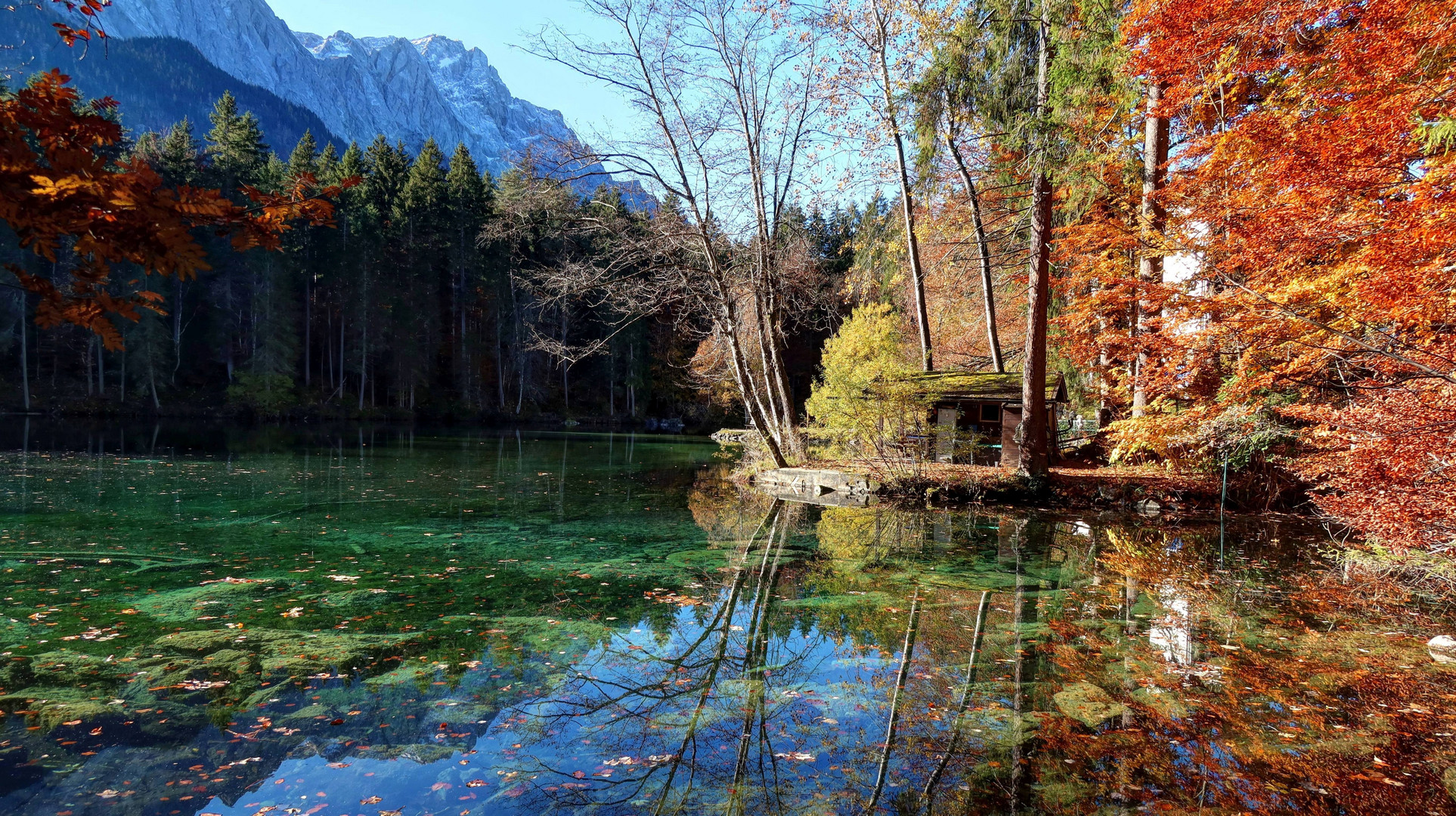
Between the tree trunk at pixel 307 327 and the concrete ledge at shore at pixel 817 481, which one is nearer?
the concrete ledge at shore at pixel 817 481

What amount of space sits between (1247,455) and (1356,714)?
932 cm

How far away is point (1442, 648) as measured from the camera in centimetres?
530

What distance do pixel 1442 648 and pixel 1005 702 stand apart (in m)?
3.57

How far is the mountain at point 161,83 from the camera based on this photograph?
97.3 meters

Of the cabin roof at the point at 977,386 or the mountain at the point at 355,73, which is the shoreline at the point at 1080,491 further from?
the mountain at the point at 355,73

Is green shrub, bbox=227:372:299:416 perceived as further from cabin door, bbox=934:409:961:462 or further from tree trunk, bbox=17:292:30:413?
cabin door, bbox=934:409:961:462

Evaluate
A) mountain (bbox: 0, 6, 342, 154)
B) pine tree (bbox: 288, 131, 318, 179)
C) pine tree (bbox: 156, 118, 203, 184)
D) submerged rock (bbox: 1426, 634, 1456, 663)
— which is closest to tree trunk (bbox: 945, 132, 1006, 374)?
submerged rock (bbox: 1426, 634, 1456, 663)

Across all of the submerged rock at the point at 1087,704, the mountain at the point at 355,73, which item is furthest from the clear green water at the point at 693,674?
the mountain at the point at 355,73

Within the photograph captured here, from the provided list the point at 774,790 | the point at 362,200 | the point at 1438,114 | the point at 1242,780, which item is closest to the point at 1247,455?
the point at 1438,114

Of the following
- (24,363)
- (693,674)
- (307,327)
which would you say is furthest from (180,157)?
(693,674)

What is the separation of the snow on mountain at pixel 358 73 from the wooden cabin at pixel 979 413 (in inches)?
4459

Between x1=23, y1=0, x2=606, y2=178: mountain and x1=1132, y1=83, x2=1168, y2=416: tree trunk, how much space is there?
115174 mm

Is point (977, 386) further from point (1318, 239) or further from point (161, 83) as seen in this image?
point (161, 83)

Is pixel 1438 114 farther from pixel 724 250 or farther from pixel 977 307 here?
pixel 977 307
